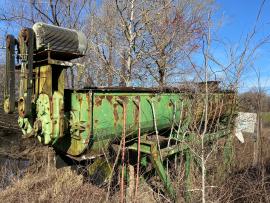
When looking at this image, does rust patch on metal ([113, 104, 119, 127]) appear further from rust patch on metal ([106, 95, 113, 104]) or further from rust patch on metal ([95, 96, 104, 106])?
rust patch on metal ([95, 96, 104, 106])

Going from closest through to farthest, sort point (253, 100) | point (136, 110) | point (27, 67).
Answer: point (27, 67) < point (136, 110) < point (253, 100)

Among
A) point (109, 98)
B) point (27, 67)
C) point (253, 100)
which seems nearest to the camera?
point (27, 67)

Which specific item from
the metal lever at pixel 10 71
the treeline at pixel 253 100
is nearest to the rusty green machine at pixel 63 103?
the metal lever at pixel 10 71

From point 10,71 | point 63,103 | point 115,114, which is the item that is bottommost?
point 115,114

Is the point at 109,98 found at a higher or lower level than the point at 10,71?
lower

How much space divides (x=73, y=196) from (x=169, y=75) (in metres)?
7.77

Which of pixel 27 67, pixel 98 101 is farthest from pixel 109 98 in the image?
pixel 27 67

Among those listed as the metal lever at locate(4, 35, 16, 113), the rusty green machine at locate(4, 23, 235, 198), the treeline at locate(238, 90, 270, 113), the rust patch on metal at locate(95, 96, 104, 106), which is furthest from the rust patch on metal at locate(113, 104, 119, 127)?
the treeline at locate(238, 90, 270, 113)

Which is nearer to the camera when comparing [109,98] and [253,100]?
[109,98]

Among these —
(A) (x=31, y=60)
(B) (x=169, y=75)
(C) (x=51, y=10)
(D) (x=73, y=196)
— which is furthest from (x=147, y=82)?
(A) (x=31, y=60)

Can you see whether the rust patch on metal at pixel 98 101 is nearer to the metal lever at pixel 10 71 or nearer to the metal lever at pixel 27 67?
the metal lever at pixel 27 67

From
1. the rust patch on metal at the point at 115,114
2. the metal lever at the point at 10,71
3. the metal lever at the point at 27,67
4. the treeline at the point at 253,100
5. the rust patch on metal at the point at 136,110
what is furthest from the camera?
the treeline at the point at 253,100

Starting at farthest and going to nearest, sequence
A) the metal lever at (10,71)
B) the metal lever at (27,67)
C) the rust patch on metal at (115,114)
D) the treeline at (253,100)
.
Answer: the treeline at (253,100) → the rust patch on metal at (115,114) → the metal lever at (10,71) → the metal lever at (27,67)

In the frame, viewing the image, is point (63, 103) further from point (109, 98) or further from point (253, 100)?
point (253, 100)
